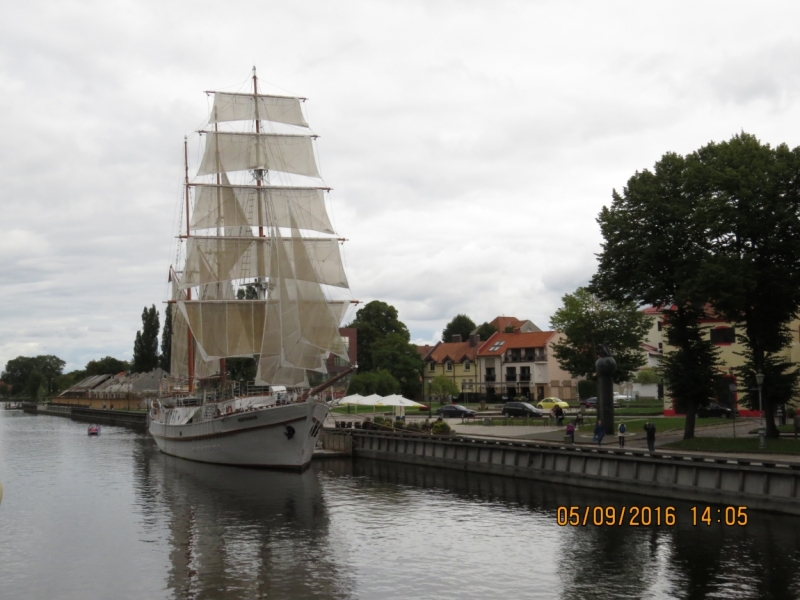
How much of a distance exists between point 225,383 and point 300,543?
35974mm

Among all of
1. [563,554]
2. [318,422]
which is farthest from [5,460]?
[563,554]

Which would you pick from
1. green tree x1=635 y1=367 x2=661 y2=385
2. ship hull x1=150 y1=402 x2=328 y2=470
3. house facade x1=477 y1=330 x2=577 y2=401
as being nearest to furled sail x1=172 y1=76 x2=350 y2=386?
ship hull x1=150 y1=402 x2=328 y2=470

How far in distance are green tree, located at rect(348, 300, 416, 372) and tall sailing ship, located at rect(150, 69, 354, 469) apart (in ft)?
186

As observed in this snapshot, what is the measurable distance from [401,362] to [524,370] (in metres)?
17.0

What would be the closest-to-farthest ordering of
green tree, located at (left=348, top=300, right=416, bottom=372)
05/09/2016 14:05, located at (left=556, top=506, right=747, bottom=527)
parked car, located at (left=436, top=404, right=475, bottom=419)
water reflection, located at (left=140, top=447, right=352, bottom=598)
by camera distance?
water reflection, located at (left=140, top=447, right=352, bottom=598)
05/09/2016 14:05, located at (left=556, top=506, right=747, bottom=527)
parked car, located at (left=436, top=404, right=475, bottom=419)
green tree, located at (left=348, top=300, right=416, bottom=372)

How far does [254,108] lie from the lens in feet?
235

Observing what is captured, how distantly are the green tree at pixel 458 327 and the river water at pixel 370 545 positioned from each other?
124134 millimetres

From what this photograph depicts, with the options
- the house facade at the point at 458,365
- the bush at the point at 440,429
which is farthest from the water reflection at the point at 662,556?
the house facade at the point at 458,365

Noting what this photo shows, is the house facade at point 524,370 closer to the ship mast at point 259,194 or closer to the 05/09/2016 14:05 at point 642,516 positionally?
the ship mast at point 259,194

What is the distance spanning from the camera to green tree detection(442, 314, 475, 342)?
6634 inches

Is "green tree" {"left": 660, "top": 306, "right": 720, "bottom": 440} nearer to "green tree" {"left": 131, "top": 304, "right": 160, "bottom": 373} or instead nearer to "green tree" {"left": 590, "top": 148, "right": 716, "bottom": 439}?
"green tree" {"left": 590, "top": 148, "right": 716, "bottom": 439}

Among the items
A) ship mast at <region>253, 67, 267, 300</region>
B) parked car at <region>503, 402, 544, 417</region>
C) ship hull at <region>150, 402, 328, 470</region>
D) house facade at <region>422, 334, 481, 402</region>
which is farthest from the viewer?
house facade at <region>422, 334, 481, 402</region>

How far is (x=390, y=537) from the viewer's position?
2947cm

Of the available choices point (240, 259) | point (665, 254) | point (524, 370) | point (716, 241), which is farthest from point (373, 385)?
point (716, 241)
